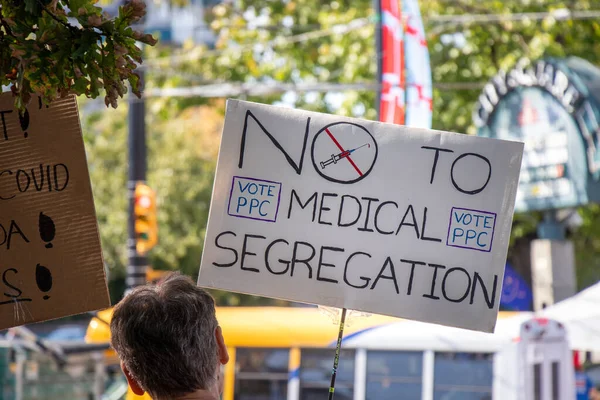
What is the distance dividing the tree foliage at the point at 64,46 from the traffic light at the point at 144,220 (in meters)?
11.1

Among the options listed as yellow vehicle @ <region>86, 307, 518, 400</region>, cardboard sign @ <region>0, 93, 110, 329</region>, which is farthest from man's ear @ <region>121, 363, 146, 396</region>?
yellow vehicle @ <region>86, 307, 518, 400</region>

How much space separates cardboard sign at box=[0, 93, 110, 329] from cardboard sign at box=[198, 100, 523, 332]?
15.5 inches

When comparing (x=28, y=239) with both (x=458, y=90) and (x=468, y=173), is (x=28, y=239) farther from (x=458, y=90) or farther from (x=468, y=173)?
(x=458, y=90)

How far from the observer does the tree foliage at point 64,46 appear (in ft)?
9.14

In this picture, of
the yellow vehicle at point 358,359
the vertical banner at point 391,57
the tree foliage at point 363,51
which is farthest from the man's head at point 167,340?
the tree foliage at point 363,51

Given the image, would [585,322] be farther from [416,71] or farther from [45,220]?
[45,220]

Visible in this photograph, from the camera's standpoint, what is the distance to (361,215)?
353 cm

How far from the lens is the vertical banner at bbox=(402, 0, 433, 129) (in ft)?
32.6

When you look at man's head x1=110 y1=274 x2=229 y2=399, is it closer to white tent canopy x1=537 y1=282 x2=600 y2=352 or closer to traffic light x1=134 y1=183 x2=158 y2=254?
white tent canopy x1=537 y1=282 x2=600 y2=352

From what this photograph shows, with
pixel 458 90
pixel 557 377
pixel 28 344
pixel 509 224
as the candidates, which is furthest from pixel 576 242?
pixel 509 224

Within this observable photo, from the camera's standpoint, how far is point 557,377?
9461mm

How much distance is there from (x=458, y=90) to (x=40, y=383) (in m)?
7.22

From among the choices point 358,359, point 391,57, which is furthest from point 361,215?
point 358,359

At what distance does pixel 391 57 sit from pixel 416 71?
43cm
